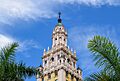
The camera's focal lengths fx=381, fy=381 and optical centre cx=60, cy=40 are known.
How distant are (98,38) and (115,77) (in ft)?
5.64

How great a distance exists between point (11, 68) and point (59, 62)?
76.2 meters

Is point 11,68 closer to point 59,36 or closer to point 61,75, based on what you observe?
point 61,75

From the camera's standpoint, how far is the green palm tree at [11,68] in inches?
643

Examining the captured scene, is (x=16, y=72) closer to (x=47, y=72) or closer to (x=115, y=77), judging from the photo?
(x=115, y=77)

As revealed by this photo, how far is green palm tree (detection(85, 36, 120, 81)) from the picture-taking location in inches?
588

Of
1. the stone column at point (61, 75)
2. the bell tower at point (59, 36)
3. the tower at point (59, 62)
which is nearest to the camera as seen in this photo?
the stone column at point (61, 75)

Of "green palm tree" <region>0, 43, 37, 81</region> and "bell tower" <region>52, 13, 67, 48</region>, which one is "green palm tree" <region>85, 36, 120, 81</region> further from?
"bell tower" <region>52, 13, 67, 48</region>

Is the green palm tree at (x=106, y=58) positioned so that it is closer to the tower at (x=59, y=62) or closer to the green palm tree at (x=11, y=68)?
the green palm tree at (x=11, y=68)

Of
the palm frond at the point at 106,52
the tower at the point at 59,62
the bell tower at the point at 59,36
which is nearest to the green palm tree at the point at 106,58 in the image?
the palm frond at the point at 106,52

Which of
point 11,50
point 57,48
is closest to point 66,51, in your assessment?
point 57,48

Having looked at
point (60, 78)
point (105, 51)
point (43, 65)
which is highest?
point (43, 65)

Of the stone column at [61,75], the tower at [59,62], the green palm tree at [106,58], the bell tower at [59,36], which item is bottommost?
the green palm tree at [106,58]

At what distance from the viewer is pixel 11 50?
55.1 feet

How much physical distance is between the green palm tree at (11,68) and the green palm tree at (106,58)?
3092 mm
